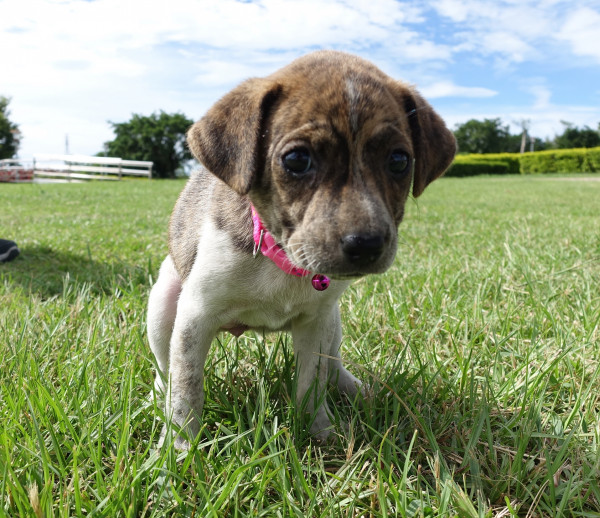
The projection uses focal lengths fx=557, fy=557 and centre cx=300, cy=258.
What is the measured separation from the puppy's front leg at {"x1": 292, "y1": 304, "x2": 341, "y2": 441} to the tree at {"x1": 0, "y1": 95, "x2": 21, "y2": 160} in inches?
2479

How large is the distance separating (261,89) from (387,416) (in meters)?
1.58

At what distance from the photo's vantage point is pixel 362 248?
2.02 metres

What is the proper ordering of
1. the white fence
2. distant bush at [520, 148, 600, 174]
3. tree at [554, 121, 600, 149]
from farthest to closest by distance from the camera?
tree at [554, 121, 600, 149], distant bush at [520, 148, 600, 174], the white fence

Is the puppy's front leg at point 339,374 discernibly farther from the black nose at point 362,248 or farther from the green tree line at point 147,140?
the green tree line at point 147,140

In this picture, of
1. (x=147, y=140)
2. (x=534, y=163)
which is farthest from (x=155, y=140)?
(x=534, y=163)

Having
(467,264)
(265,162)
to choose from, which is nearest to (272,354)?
(265,162)

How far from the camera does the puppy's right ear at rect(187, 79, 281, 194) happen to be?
90.5 inches

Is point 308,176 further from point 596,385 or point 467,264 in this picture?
point 467,264

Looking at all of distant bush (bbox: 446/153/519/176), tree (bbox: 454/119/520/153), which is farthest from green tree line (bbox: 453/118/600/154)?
distant bush (bbox: 446/153/519/176)

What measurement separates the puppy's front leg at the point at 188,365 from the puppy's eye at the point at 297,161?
77cm

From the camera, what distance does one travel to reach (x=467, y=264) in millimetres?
5488

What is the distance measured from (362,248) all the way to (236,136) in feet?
2.46

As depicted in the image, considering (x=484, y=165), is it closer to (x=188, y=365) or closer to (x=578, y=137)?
(x=578, y=137)

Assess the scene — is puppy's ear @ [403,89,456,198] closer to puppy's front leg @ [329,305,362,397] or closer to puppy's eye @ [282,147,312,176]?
puppy's eye @ [282,147,312,176]
